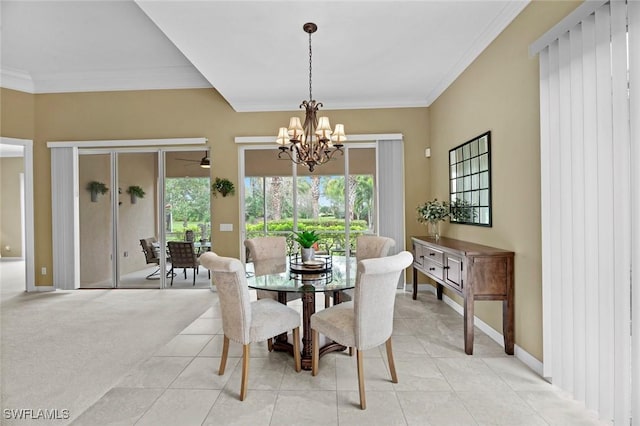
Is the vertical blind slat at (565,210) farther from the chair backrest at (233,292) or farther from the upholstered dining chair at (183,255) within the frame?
the upholstered dining chair at (183,255)

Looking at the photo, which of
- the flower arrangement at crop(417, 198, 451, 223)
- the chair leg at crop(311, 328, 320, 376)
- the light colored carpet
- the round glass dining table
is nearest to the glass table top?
the round glass dining table

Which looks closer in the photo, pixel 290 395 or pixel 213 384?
pixel 290 395

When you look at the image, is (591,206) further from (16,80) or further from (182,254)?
(16,80)

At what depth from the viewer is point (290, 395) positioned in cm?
210

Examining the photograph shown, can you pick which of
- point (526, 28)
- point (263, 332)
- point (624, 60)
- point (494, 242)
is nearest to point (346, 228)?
point (494, 242)

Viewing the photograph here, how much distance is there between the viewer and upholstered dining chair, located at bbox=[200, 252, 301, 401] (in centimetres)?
204

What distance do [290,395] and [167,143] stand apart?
433 centimetres

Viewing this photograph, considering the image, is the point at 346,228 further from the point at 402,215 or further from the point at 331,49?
the point at 331,49

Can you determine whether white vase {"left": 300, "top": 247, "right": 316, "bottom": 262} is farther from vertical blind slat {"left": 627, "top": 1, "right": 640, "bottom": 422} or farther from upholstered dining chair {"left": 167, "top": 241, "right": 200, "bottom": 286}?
upholstered dining chair {"left": 167, "top": 241, "right": 200, "bottom": 286}

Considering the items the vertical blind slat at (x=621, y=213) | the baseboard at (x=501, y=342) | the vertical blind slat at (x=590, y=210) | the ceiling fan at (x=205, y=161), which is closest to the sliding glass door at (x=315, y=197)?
the ceiling fan at (x=205, y=161)

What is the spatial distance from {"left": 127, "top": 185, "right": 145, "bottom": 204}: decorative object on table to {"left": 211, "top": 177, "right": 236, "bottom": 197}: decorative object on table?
4.13ft

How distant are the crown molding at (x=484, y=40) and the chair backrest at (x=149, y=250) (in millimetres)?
4945

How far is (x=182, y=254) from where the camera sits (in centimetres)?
495

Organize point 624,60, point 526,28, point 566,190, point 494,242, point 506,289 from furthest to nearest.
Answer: point 494,242 < point 506,289 < point 526,28 < point 566,190 < point 624,60
